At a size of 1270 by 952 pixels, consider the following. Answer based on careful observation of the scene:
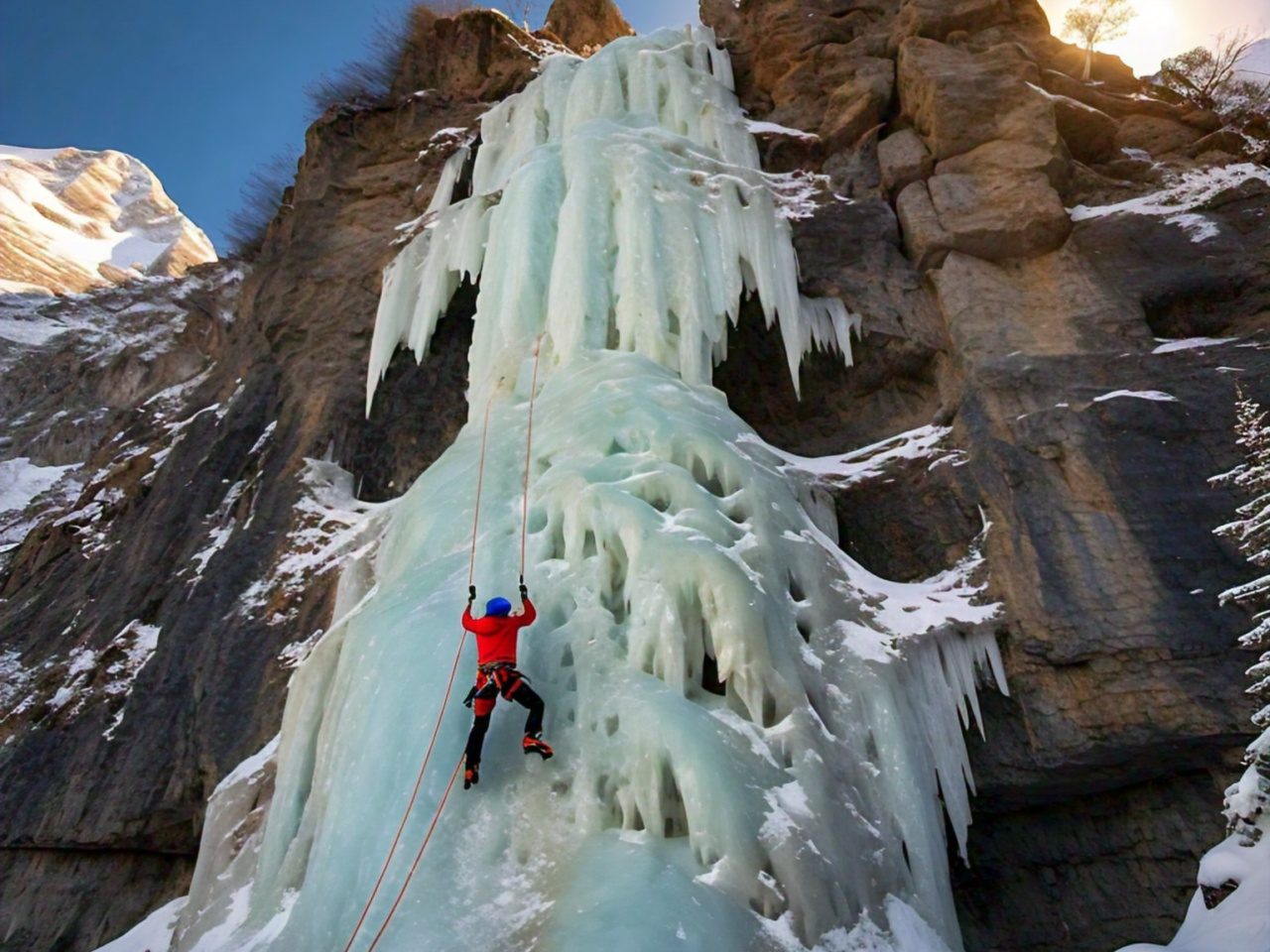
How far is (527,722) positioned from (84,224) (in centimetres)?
5998

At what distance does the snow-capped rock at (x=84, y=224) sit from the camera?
106ft

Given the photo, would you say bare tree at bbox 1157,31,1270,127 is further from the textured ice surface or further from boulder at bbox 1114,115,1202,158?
the textured ice surface

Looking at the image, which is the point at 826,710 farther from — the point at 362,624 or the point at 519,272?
the point at 519,272

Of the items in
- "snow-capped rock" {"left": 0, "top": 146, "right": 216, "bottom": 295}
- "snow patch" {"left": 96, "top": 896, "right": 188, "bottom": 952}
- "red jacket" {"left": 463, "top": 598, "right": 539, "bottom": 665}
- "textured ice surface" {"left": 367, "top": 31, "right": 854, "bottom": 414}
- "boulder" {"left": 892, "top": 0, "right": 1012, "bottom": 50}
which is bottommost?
"snow patch" {"left": 96, "top": 896, "right": 188, "bottom": 952}

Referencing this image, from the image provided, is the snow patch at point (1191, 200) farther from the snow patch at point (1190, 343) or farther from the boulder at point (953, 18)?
the boulder at point (953, 18)

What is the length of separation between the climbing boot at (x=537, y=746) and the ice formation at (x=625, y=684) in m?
0.15

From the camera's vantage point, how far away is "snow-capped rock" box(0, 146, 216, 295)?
3225cm

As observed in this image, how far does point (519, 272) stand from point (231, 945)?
241 inches

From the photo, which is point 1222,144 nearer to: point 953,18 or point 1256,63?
point 953,18

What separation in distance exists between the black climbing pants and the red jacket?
0.15 meters

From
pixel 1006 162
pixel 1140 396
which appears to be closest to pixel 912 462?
pixel 1140 396

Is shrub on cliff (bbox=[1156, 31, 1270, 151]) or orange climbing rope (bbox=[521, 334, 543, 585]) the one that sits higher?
shrub on cliff (bbox=[1156, 31, 1270, 151])

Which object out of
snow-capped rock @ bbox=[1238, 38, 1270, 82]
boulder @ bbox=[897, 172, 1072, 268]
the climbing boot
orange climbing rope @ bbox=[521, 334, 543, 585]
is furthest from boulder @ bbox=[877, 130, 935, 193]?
the climbing boot

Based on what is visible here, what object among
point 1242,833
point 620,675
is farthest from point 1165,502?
point 620,675
